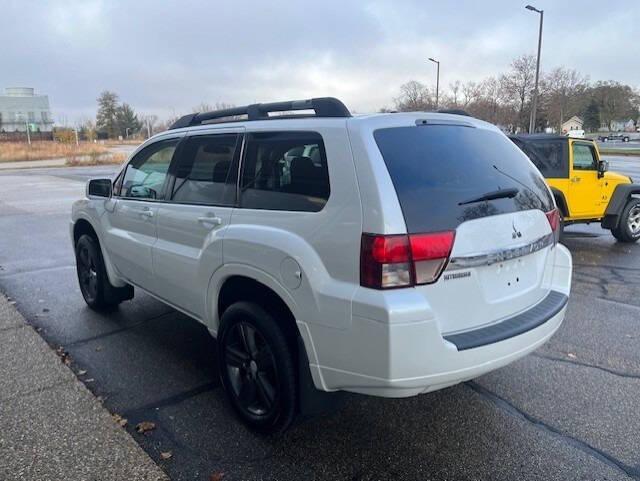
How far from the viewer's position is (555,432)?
3037 mm

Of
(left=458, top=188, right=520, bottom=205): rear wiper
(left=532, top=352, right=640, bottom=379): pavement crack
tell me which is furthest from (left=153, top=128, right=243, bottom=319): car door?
(left=532, top=352, right=640, bottom=379): pavement crack

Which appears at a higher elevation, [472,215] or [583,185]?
[472,215]

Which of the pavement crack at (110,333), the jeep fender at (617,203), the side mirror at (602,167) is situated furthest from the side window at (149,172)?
the jeep fender at (617,203)

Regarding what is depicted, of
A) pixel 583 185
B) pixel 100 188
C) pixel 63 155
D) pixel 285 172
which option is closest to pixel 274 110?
pixel 285 172

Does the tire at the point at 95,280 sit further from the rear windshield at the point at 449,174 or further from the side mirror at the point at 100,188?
the rear windshield at the point at 449,174

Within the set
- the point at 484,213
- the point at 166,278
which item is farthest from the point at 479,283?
the point at 166,278

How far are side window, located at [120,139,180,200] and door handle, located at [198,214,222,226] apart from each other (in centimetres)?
78

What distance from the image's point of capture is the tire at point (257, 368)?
2.79 metres

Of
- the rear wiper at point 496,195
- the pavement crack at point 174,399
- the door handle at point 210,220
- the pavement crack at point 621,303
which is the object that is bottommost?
the pavement crack at point 621,303

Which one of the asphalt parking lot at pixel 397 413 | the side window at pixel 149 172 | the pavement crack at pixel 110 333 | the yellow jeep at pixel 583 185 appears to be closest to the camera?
the asphalt parking lot at pixel 397 413

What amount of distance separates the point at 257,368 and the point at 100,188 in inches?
109

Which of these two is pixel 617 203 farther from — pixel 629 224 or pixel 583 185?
pixel 583 185

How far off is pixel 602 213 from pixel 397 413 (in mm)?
7056

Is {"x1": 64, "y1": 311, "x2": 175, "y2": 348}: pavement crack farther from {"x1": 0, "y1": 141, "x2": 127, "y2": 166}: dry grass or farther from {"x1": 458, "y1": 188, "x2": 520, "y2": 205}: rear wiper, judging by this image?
{"x1": 0, "y1": 141, "x2": 127, "y2": 166}: dry grass
